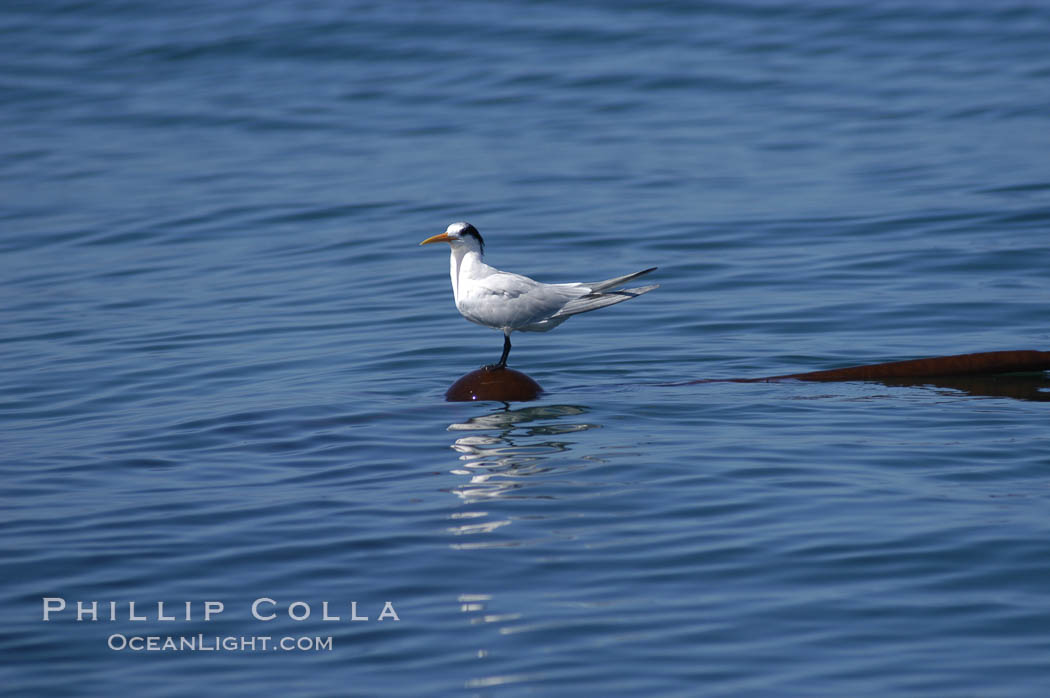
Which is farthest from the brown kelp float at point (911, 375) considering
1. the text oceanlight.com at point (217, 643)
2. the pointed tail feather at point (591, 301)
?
the text oceanlight.com at point (217, 643)

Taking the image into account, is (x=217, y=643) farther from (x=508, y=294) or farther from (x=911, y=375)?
(x=911, y=375)

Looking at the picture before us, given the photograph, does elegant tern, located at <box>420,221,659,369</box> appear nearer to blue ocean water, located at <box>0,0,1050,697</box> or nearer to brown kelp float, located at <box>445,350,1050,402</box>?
brown kelp float, located at <box>445,350,1050,402</box>

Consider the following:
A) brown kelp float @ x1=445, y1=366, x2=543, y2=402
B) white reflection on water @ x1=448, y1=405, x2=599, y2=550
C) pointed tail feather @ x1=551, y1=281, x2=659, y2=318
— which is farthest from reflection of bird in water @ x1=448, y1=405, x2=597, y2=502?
pointed tail feather @ x1=551, y1=281, x2=659, y2=318

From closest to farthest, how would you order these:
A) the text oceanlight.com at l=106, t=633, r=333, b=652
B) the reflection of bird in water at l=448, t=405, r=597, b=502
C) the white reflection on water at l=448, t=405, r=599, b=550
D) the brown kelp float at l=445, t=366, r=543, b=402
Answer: the text oceanlight.com at l=106, t=633, r=333, b=652
the white reflection on water at l=448, t=405, r=599, b=550
the reflection of bird in water at l=448, t=405, r=597, b=502
the brown kelp float at l=445, t=366, r=543, b=402

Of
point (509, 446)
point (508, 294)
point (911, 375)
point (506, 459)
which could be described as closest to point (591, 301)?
point (508, 294)

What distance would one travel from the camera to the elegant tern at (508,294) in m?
8.81

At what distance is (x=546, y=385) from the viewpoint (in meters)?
9.53

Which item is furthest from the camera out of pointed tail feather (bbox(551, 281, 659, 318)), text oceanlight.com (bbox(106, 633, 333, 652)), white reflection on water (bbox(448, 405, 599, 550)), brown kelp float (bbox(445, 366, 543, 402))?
pointed tail feather (bbox(551, 281, 659, 318))

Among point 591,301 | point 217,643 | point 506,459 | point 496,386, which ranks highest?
point 591,301

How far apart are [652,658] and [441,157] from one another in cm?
1551

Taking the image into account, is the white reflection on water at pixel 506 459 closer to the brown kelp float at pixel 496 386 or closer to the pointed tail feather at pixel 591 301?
the brown kelp float at pixel 496 386

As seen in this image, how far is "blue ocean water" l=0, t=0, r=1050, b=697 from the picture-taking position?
532 cm

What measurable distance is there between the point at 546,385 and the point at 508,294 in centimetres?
101

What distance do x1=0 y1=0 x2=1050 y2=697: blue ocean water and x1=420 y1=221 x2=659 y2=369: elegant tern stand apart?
639 mm
